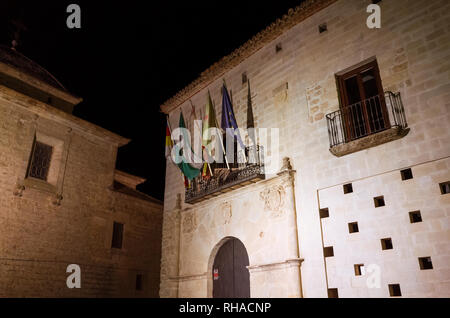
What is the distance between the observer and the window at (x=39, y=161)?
1177 centimetres

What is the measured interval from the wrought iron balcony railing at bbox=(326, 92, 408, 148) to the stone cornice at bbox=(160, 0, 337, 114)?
9.13ft

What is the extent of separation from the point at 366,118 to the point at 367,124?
14 centimetres

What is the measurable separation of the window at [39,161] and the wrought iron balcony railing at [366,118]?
379 inches

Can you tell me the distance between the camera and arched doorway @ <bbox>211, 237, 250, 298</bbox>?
8.38 metres

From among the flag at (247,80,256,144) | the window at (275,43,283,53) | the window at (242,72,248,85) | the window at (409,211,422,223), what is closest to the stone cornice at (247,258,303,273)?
the window at (409,211,422,223)

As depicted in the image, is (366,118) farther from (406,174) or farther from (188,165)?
(188,165)

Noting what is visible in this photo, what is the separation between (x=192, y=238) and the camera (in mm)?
9906

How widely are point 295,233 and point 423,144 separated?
2.91m

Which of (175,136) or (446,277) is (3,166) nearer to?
(175,136)
